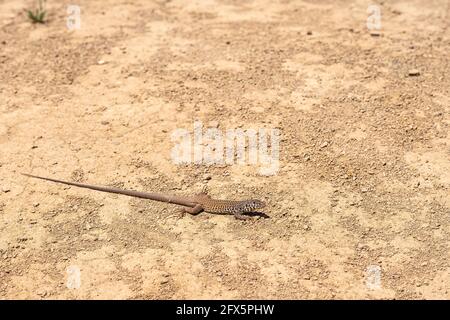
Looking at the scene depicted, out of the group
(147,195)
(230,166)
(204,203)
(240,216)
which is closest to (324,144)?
(230,166)

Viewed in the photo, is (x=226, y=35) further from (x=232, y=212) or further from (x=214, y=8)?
(x=232, y=212)

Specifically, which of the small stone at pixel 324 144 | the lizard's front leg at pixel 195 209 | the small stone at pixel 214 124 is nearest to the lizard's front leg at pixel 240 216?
the lizard's front leg at pixel 195 209

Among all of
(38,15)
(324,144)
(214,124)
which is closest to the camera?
(324,144)

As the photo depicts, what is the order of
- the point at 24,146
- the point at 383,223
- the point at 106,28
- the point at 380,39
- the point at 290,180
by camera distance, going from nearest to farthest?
the point at 383,223 → the point at 290,180 → the point at 24,146 → the point at 380,39 → the point at 106,28

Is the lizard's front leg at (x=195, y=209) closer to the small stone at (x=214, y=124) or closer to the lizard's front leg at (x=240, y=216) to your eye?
the lizard's front leg at (x=240, y=216)

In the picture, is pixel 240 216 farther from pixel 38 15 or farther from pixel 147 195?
pixel 38 15

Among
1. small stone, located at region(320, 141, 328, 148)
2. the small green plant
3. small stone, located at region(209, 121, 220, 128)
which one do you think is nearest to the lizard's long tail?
small stone, located at region(209, 121, 220, 128)
